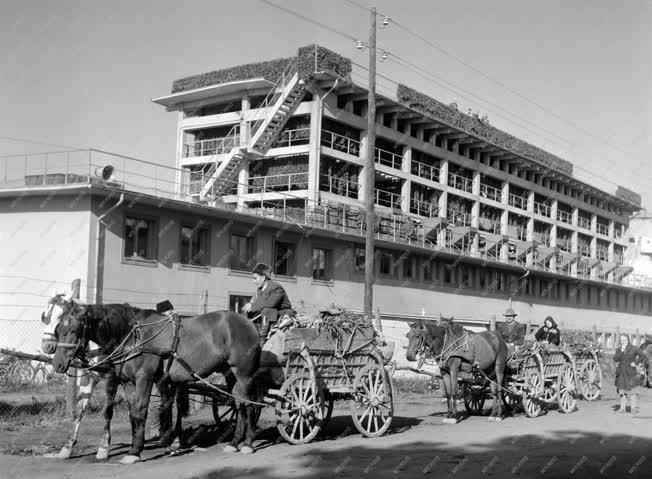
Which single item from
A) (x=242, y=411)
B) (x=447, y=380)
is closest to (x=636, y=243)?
(x=447, y=380)

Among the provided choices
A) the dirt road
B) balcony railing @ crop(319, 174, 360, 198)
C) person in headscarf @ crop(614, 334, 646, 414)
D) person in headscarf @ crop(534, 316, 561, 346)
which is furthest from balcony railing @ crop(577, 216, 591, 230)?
the dirt road

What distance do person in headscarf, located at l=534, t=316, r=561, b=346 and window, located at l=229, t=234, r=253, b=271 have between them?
15.7 m

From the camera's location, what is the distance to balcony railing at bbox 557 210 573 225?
70312mm

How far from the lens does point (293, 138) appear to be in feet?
146

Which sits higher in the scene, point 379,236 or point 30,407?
point 379,236

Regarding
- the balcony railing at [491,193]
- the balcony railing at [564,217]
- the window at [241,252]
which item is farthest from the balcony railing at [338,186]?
the balcony railing at [564,217]

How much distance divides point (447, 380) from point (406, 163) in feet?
112

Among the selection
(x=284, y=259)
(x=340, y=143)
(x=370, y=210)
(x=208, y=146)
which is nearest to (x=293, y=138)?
(x=340, y=143)

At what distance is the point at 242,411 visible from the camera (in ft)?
38.4

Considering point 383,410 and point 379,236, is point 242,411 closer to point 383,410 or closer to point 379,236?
point 383,410

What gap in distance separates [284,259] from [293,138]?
1139 centimetres

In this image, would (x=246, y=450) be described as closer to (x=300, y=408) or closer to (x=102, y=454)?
(x=300, y=408)

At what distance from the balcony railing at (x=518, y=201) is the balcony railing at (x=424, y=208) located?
1296 centimetres

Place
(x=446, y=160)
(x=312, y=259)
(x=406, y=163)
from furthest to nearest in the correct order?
1. (x=446, y=160)
2. (x=406, y=163)
3. (x=312, y=259)
